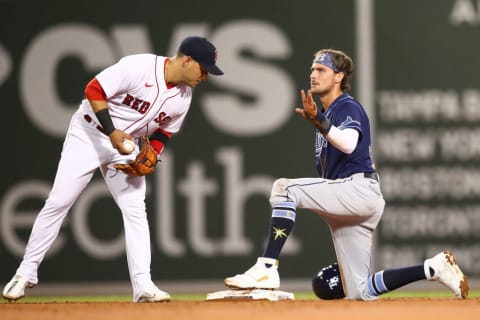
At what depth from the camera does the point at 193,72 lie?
16.8 ft

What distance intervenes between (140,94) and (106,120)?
0.30 m

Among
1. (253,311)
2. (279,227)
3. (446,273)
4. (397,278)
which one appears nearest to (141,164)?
(279,227)

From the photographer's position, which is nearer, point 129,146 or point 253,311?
point 253,311

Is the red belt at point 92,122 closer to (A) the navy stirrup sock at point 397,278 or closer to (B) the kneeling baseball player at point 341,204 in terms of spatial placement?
(B) the kneeling baseball player at point 341,204

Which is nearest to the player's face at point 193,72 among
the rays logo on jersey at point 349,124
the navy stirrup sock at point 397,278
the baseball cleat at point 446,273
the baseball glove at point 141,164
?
the baseball glove at point 141,164

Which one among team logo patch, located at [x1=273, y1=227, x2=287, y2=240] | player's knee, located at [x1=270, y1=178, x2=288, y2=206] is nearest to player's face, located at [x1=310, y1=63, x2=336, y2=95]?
player's knee, located at [x1=270, y1=178, x2=288, y2=206]

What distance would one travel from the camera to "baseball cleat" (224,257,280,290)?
4.61m

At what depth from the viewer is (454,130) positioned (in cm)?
805

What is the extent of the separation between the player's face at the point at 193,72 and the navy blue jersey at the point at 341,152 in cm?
74

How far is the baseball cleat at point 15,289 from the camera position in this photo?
4855 mm

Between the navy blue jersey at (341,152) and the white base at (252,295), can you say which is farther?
the navy blue jersey at (341,152)

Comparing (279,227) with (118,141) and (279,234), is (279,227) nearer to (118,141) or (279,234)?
(279,234)

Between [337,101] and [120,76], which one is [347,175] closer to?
[337,101]

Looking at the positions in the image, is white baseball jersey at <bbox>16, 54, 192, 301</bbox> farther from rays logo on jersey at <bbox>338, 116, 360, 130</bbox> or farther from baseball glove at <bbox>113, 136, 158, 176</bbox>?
rays logo on jersey at <bbox>338, 116, 360, 130</bbox>
